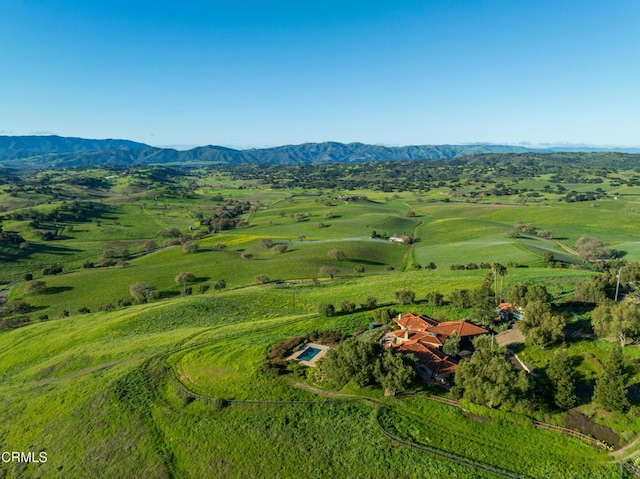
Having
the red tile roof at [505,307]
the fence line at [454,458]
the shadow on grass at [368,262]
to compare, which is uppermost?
the red tile roof at [505,307]

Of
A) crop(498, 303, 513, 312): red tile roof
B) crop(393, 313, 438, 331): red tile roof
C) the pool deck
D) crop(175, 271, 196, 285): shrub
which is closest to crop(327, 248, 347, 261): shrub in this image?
crop(175, 271, 196, 285): shrub

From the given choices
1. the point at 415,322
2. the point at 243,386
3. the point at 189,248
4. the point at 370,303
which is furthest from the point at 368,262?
the point at 243,386

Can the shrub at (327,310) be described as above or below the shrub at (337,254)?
above

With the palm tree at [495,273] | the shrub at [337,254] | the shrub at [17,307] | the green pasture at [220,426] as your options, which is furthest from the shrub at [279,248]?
the palm tree at [495,273]

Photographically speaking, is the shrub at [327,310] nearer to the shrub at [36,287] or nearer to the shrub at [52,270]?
the shrub at [36,287]

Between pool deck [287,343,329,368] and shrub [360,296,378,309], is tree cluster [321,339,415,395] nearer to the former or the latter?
pool deck [287,343,329,368]

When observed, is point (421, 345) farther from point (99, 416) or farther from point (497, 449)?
point (99, 416)

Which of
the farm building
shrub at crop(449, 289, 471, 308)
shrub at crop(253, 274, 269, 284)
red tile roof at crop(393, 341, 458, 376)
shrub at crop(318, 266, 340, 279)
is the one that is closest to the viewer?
red tile roof at crop(393, 341, 458, 376)

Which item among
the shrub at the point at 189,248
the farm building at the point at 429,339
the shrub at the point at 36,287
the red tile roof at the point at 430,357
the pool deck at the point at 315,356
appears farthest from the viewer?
the shrub at the point at 189,248

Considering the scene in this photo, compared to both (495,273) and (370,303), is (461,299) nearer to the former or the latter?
(495,273)

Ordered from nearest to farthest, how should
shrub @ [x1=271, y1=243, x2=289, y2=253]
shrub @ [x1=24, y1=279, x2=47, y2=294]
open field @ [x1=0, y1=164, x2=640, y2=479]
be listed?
open field @ [x1=0, y1=164, x2=640, y2=479]
shrub @ [x1=24, y1=279, x2=47, y2=294]
shrub @ [x1=271, y1=243, x2=289, y2=253]
